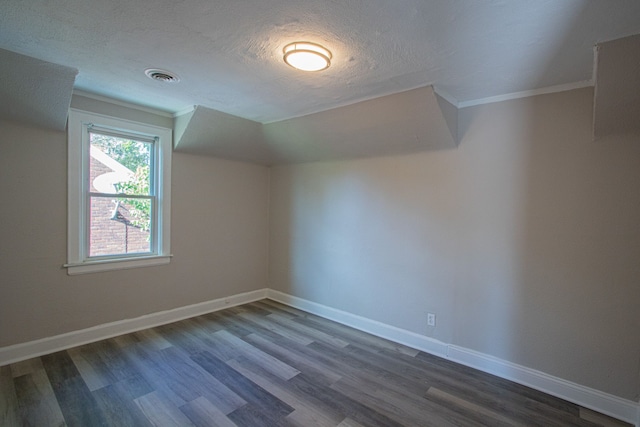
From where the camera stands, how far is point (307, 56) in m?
1.92

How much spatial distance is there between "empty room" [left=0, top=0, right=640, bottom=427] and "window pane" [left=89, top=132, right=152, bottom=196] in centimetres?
2

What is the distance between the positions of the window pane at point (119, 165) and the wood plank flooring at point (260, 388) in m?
1.57

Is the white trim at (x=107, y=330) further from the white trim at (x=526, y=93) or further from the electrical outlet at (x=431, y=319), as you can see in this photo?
the white trim at (x=526, y=93)

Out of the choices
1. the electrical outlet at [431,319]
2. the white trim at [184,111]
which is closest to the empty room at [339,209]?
the electrical outlet at [431,319]

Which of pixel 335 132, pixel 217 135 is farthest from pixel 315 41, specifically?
pixel 217 135

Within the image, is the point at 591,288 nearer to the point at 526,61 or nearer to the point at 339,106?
the point at 526,61

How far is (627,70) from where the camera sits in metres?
1.84

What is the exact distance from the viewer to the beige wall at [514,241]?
2170 mm

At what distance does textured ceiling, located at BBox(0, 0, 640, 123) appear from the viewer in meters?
1.53

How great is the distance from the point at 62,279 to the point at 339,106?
310 cm

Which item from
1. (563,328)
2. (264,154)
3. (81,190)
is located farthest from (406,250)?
(81,190)

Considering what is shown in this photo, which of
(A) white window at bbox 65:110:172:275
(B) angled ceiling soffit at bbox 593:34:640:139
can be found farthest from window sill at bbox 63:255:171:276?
(B) angled ceiling soffit at bbox 593:34:640:139

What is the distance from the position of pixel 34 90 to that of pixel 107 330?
2288mm

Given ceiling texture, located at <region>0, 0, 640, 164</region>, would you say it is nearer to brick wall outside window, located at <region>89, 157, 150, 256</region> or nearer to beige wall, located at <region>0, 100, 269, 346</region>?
beige wall, located at <region>0, 100, 269, 346</region>
